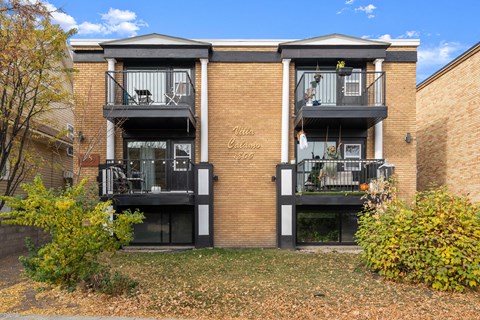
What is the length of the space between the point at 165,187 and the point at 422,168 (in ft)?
34.5

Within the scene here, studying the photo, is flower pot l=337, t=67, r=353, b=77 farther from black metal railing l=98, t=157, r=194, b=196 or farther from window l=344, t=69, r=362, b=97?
black metal railing l=98, t=157, r=194, b=196

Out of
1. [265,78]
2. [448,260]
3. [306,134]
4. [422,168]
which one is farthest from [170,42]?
[422,168]

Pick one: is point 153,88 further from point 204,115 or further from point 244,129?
point 244,129

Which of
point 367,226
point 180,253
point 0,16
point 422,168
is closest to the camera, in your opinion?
point 367,226

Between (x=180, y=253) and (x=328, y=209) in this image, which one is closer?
(x=180, y=253)

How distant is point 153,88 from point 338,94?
5.94 metres

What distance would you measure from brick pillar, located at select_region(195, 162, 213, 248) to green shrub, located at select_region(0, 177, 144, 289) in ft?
15.2

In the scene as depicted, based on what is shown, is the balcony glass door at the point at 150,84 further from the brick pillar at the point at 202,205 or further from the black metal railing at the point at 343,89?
the black metal railing at the point at 343,89

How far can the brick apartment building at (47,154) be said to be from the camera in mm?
9438

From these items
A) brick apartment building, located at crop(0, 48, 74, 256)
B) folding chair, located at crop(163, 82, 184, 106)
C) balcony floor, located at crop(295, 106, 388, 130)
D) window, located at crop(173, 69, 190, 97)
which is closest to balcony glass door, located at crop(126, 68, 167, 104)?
folding chair, located at crop(163, 82, 184, 106)

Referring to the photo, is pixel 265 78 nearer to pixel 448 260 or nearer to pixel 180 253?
pixel 180 253

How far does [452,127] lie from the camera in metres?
12.4

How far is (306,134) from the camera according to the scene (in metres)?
11.2

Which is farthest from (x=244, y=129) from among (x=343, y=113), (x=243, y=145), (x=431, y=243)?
(x=431, y=243)
